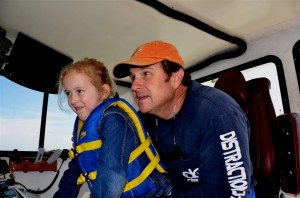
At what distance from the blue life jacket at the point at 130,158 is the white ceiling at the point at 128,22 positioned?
1861 mm

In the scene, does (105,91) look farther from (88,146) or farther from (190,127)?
(190,127)

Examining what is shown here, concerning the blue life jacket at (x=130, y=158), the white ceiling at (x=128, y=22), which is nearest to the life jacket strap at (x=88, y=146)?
the blue life jacket at (x=130, y=158)

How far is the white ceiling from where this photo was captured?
3051 mm

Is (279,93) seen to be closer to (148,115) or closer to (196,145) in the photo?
(148,115)

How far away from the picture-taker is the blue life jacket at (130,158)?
140cm

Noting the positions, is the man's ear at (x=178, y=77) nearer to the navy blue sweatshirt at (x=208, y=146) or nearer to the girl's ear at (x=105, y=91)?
the navy blue sweatshirt at (x=208, y=146)

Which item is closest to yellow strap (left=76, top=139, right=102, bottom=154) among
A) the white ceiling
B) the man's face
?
the man's face

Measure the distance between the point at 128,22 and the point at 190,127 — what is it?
2.25m

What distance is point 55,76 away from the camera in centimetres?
440

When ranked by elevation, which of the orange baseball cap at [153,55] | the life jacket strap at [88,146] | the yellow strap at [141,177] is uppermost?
the orange baseball cap at [153,55]

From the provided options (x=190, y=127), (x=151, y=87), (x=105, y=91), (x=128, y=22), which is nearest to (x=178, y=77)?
(x=151, y=87)

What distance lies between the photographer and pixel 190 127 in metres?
1.51

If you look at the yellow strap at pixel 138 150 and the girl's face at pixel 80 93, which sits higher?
the girl's face at pixel 80 93

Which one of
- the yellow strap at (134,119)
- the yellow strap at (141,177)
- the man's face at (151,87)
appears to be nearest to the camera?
the yellow strap at (141,177)
